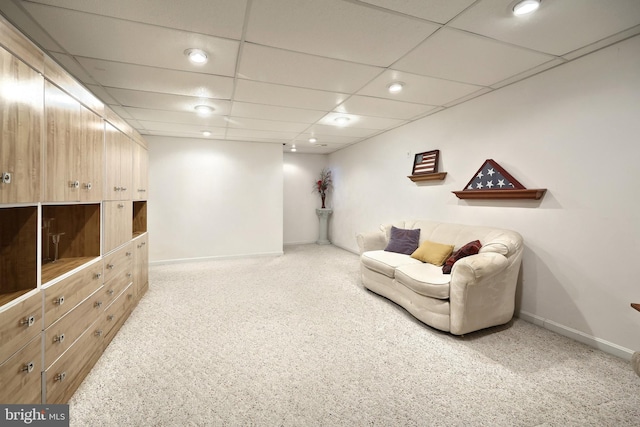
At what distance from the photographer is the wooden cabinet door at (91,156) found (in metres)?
1.93

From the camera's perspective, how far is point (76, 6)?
68.1 inches

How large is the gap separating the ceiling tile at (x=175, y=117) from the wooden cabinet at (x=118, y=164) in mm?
1088

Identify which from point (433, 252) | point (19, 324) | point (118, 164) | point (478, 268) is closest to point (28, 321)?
point (19, 324)

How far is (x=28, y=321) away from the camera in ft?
A: 4.57

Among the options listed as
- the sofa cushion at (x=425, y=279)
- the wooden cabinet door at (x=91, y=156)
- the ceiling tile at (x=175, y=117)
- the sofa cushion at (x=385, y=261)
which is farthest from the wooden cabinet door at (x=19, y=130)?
the sofa cushion at (x=385, y=261)

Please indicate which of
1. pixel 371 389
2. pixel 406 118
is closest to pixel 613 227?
pixel 371 389

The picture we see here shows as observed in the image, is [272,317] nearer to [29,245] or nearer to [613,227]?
[29,245]

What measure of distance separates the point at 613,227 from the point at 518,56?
161cm

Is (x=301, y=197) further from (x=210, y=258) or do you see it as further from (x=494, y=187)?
(x=494, y=187)

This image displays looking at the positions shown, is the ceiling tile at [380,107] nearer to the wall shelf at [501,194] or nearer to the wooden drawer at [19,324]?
the wall shelf at [501,194]

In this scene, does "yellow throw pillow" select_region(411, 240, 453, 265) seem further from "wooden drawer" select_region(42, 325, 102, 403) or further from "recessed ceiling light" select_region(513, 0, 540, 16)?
"wooden drawer" select_region(42, 325, 102, 403)

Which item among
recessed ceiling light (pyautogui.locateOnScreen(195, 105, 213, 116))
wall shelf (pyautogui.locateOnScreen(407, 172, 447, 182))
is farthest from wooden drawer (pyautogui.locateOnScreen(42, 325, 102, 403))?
wall shelf (pyautogui.locateOnScreen(407, 172, 447, 182))

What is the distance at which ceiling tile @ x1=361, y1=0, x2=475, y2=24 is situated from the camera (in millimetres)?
1708

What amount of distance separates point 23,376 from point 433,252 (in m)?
3.42
